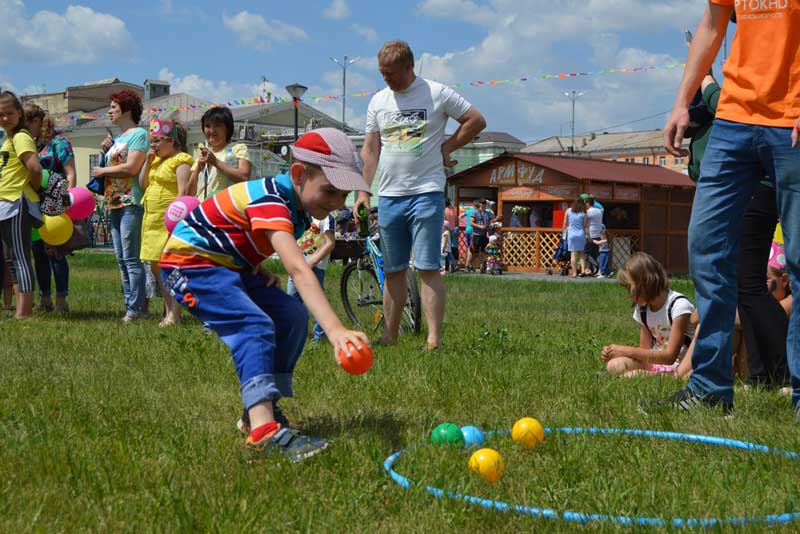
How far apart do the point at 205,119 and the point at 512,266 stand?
64.7ft

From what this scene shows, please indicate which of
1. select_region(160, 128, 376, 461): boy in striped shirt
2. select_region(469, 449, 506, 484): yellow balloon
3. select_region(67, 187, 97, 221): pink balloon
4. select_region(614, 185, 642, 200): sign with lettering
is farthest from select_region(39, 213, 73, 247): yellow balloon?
select_region(614, 185, 642, 200): sign with lettering

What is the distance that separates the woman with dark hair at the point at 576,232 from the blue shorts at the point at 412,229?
15877 millimetres

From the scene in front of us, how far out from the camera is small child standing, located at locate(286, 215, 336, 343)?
7659mm

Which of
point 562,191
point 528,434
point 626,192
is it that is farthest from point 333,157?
point 626,192

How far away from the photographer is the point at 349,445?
12.0 feet

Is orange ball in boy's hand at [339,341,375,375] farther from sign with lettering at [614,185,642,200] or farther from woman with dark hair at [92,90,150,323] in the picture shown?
sign with lettering at [614,185,642,200]

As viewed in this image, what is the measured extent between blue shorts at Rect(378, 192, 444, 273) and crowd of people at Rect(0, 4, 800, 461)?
0.01m

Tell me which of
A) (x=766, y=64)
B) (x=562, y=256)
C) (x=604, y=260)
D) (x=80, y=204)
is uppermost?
(x=766, y=64)

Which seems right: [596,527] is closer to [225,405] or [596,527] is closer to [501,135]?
[225,405]

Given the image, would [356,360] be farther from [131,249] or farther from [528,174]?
[528,174]

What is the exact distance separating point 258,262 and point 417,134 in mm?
3034

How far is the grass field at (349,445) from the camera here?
9.52 feet

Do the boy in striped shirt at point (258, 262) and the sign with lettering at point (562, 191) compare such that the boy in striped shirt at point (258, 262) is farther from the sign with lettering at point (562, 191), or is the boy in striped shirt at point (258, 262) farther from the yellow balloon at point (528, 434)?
the sign with lettering at point (562, 191)

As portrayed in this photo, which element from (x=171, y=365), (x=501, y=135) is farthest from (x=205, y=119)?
(x=501, y=135)
